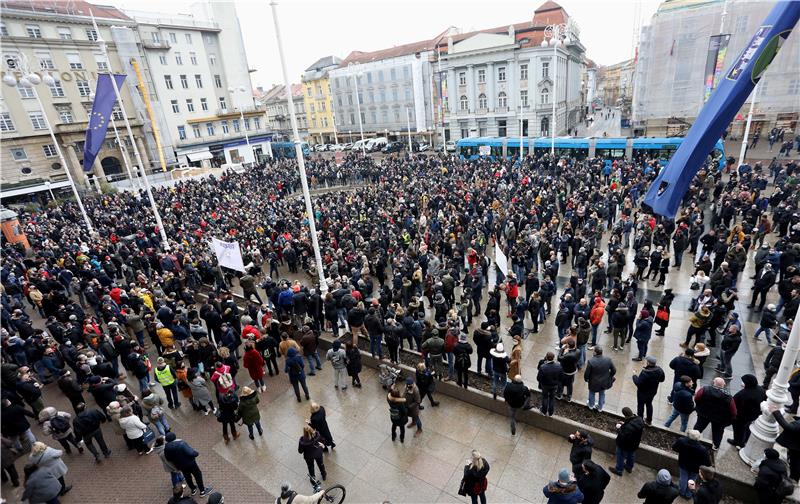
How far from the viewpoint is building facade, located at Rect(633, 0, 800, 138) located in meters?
28.7

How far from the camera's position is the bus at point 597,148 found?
26375 mm

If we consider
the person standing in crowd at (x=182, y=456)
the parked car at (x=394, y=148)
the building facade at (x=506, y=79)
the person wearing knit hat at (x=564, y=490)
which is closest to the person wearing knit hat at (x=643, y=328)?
the person wearing knit hat at (x=564, y=490)

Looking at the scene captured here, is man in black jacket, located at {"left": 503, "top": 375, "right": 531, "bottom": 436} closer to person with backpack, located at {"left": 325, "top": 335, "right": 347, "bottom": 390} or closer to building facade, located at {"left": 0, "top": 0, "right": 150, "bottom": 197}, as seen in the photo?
person with backpack, located at {"left": 325, "top": 335, "right": 347, "bottom": 390}

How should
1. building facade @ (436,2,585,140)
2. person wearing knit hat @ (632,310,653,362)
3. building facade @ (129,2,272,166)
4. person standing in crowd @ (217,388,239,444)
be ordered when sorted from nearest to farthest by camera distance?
person standing in crowd @ (217,388,239,444) < person wearing knit hat @ (632,310,653,362) < building facade @ (129,2,272,166) < building facade @ (436,2,585,140)

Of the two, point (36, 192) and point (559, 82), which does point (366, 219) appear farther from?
point (559, 82)

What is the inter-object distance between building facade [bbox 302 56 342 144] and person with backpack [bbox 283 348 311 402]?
2496 inches

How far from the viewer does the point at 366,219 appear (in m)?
18.6

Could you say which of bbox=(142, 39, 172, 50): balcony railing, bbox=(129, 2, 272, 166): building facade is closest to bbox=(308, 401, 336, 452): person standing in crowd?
bbox=(129, 2, 272, 166): building facade

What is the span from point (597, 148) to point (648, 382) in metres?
26.8

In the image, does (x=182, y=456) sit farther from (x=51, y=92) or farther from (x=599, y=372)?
(x=51, y=92)

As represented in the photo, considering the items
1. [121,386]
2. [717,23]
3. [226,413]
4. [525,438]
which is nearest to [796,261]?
[525,438]

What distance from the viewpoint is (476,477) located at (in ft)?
18.1

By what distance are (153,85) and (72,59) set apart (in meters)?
7.26

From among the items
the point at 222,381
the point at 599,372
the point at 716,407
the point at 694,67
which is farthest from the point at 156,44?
the point at 716,407
